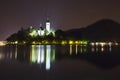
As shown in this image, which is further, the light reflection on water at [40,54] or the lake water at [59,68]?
the light reflection on water at [40,54]

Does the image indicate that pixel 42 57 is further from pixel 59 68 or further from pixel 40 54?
pixel 59 68

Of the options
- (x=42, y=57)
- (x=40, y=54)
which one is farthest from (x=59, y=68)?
(x=40, y=54)

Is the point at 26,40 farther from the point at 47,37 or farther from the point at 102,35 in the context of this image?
the point at 102,35

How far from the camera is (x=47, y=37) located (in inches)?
4515

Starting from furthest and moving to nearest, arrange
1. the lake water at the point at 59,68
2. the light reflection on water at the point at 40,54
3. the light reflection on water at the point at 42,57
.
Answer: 1. the light reflection on water at the point at 40,54
2. the light reflection on water at the point at 42,57
3. the lake water at the point at 59,68

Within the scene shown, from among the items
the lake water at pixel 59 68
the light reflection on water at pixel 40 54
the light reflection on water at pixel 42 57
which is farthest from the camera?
the light reflection on water at pixel 40 54

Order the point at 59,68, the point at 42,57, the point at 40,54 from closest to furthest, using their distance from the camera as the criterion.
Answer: the point at 59,68 → the point at 42,57 → the point at 40,54

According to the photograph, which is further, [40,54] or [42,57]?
[40,54]

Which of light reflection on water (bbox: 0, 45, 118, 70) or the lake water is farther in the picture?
light reflection on water (bbox: 0, 45, 118, 70)

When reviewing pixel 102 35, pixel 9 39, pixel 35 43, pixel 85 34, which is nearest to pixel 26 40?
pixel 35 43

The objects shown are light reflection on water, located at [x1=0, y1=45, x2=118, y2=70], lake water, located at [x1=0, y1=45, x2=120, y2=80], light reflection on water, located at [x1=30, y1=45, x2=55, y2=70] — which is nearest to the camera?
lake water, located at [x1=0, y1=45, x2=120, y2=80]

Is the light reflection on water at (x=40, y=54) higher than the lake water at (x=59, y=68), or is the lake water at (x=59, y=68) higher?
the light reflection on water at (x=40, y=54)

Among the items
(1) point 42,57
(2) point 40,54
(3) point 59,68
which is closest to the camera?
(3) point 59,68

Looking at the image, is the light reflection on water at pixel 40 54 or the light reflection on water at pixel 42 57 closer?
the light reflection on water at pixel 42 57
